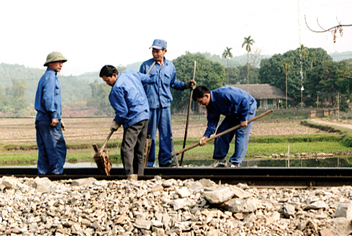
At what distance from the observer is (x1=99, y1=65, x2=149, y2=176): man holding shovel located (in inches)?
226

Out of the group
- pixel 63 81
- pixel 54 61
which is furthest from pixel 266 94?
pixel 63 81

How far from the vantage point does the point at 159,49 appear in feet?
23.7

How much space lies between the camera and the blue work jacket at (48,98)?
631 cm

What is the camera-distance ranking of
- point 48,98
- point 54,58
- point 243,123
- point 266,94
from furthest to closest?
1. point 266,94
2. point 243,123
3. point 54,58
4. point 48,98

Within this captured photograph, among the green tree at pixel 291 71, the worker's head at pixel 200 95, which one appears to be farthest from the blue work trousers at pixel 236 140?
the green tree at pixel 291 71

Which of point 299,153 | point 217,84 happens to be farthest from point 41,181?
point 217,84

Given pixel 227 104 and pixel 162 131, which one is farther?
pixel 162 131

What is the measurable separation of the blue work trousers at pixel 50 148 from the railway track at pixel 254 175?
0.36 m

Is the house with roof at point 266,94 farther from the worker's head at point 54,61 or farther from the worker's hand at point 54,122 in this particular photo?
the worker's hand at point 54,122

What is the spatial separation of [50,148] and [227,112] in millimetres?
3055

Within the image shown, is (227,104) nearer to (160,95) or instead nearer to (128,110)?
(160,95)

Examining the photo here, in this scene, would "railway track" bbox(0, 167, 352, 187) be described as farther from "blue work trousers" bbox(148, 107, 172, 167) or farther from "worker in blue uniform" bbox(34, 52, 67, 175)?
"blue work trousers" bbox(148, 107, 172, 167)

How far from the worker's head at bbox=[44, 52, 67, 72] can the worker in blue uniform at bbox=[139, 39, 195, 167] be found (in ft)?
5.00

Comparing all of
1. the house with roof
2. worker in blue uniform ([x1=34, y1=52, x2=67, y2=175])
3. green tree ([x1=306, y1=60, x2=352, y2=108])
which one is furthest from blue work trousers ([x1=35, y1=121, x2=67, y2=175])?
the house with roof
